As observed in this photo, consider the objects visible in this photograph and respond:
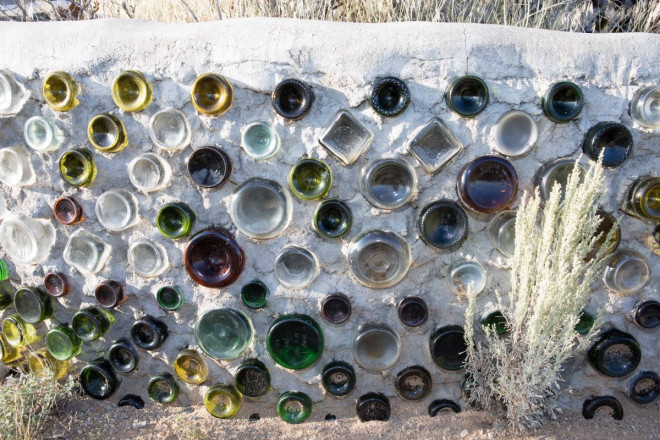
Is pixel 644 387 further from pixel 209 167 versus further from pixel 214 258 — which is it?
pixel 209 167

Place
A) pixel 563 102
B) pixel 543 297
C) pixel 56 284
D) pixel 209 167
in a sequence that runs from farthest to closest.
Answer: pixel 56 284
pixel 209 167
pixel 563 102
pixel 543 297

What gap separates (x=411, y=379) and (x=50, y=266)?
1809 millimetres

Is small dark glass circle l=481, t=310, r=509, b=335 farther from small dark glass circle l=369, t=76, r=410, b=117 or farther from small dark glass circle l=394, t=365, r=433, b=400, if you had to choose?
small dark glass circle l=369, t=76, r=410, b=117

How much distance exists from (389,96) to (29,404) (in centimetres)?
206

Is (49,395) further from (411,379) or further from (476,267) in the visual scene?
(476,267)

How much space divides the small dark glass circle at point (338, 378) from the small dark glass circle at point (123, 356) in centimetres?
92

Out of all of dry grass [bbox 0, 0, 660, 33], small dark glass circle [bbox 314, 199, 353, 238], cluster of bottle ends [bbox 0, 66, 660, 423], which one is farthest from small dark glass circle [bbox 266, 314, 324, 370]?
dry grass [bbox 0, 0, 660, 33]

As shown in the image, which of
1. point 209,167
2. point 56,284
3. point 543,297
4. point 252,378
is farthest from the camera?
point 56,284

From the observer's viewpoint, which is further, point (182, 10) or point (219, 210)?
point (182, 10)

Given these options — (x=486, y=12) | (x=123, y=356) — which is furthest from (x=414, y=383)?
(x=486, y=12)

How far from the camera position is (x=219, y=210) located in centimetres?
213

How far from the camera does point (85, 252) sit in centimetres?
229

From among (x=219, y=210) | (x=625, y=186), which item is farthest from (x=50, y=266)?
(x=625, y=186)

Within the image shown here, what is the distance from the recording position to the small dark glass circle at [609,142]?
1.97 m
